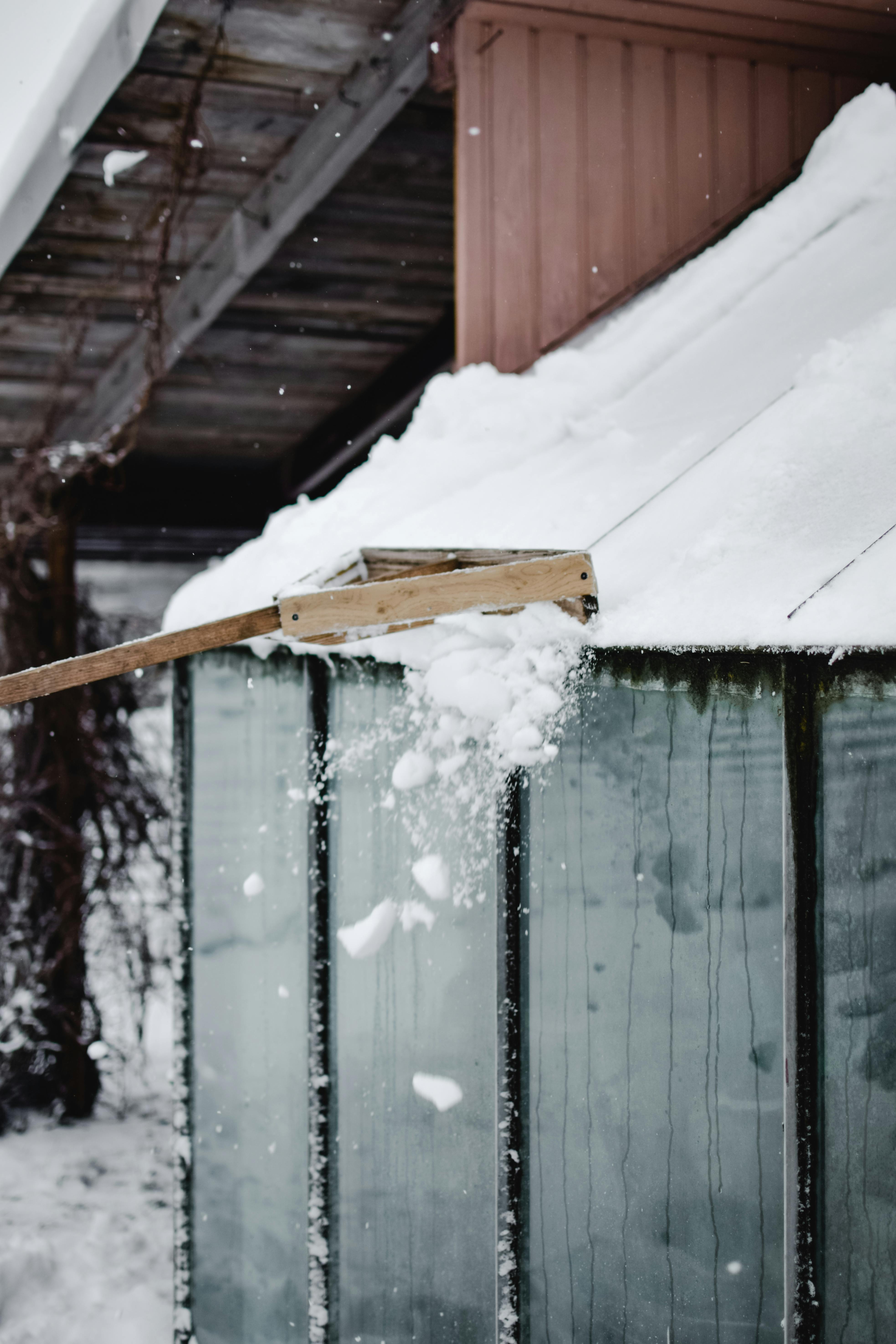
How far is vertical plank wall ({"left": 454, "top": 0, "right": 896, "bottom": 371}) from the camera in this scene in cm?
418

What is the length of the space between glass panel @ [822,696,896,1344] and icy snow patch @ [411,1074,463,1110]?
103 centimetres

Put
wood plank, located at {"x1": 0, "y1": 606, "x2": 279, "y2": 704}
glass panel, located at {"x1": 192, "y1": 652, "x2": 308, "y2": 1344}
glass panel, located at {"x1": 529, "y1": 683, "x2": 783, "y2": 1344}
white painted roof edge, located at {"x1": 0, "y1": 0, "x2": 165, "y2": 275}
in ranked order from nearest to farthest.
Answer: glass panel, located at {"x1": 529, "y1": 683, "x2": 783, "y2": 1344} → wood plank, located at {"x1": 0, "y1": 606, "x2": 279, "y2": 704} → glass panel, located at {"x1": 192, "y1": 652, "x2": 308, "y2": 1344} → white painted roof edge, located at {"x1": 0, "y1": 0, "x2": 165, "y2": 275}

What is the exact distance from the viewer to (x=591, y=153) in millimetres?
4324

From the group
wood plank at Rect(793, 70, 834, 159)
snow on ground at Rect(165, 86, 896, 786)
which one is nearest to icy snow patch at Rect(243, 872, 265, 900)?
snow on ground at Rect(165, 86, 896, 786)

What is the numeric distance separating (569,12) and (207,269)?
2.11 meters

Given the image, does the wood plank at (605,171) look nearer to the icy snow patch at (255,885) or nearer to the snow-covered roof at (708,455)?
the snow-covered roof at (708,455)

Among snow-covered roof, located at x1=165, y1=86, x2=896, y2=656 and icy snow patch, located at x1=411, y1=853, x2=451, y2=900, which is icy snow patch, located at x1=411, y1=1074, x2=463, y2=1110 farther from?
snow-covered roof, located at x1=165, y1=86, x2=896, y2=656

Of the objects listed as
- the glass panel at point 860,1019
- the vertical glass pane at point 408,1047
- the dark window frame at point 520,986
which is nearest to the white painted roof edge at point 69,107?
the dark window frame at point 520,986

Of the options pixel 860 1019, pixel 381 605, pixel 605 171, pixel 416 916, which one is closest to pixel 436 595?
pixel 381 605

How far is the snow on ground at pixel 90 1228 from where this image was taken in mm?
4684

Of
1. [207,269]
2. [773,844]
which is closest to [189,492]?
[207,269]

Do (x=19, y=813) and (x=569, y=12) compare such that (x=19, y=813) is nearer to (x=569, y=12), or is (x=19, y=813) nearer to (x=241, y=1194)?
(x=241, y=1194)

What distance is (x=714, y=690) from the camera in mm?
2299

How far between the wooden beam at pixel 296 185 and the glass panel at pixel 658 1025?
2.79 meters
